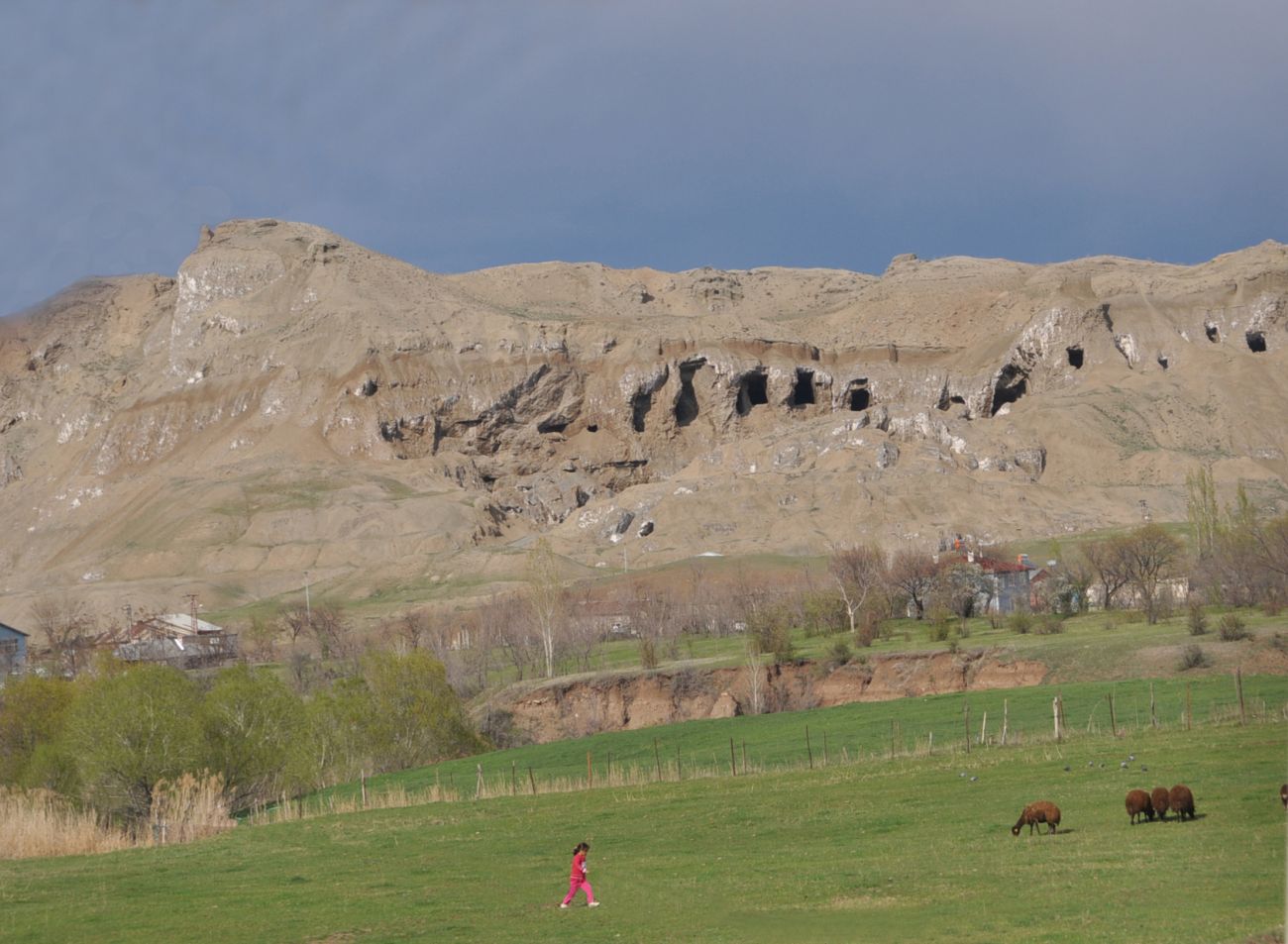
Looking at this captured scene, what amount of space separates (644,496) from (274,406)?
59.1 metres

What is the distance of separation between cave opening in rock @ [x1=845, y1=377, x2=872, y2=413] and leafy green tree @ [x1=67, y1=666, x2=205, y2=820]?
144 meters

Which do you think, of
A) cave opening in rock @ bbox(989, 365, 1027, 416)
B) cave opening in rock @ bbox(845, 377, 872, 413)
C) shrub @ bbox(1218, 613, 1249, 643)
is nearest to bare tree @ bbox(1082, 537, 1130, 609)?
shrub @ bbox(1218, 613, 1249, 643)

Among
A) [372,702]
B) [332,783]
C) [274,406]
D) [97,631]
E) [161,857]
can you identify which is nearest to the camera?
[161,857]

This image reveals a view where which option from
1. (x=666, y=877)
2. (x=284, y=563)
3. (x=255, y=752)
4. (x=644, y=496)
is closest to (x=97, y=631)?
(x=284, y=563)

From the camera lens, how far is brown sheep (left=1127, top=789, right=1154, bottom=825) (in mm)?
22797

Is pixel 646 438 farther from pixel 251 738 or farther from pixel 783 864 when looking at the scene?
pixel 783 864

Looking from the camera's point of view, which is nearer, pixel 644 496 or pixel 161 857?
pixel 161 857

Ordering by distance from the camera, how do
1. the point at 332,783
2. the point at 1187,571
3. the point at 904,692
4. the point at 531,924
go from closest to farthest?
the point at 531,924
the point at 332,783
the point at 904,692
the point at 1187,571

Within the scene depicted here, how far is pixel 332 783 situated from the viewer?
56.0 m

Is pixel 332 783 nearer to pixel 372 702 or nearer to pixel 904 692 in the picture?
pixel 372 702

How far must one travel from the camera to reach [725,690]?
→ 70625 mm

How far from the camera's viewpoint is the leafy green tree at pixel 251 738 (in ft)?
165

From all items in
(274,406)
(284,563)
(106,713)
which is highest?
(274,406)

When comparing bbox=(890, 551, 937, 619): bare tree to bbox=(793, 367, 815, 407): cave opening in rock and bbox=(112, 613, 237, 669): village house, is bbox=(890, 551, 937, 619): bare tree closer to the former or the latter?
bbox=(112, 613, 237, 669): village house
